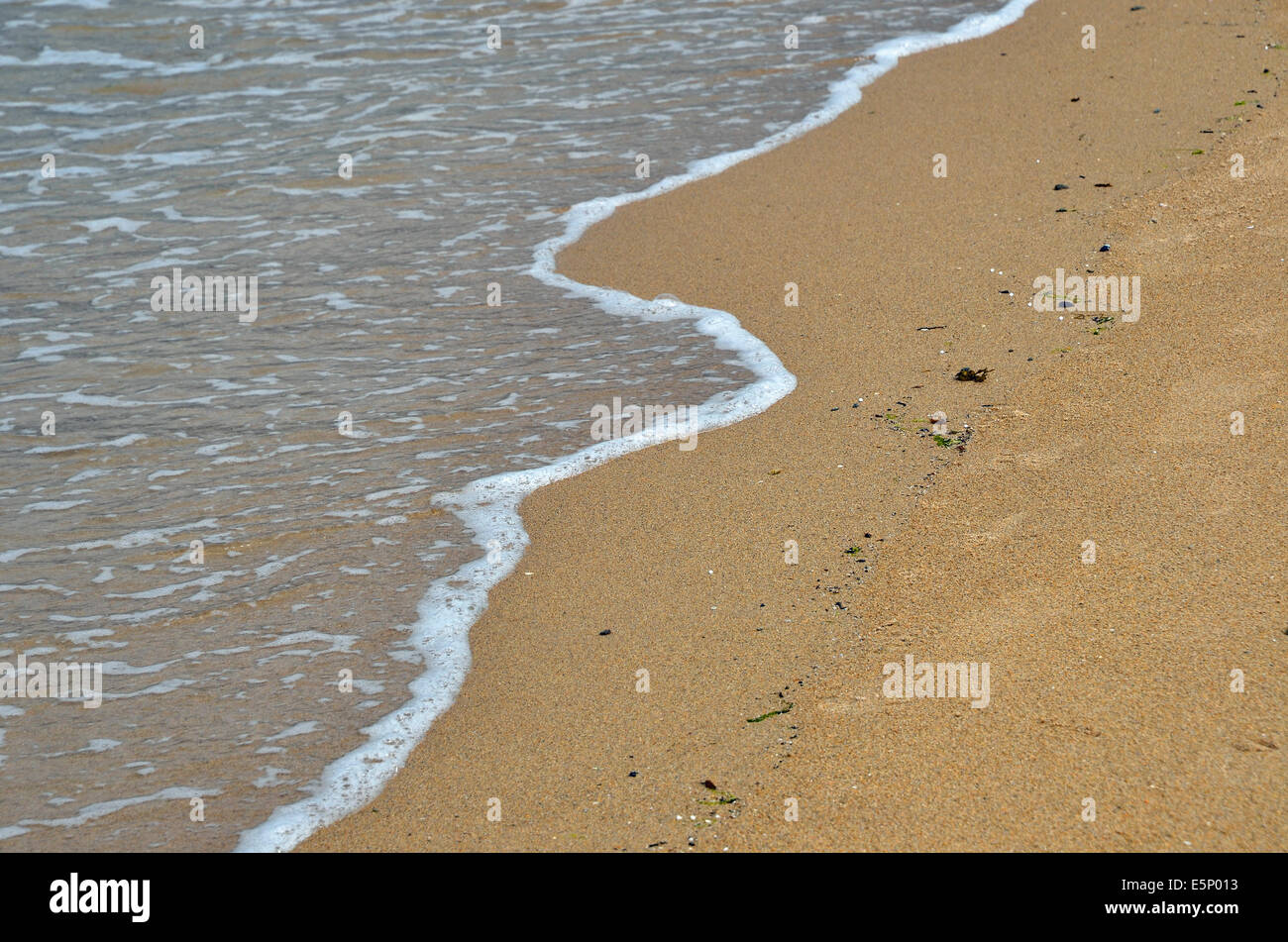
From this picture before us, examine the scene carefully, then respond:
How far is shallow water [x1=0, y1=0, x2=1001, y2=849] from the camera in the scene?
12.5 feet

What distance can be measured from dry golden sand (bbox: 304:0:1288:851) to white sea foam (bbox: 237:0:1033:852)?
9 cm

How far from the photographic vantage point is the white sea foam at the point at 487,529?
11.2ft

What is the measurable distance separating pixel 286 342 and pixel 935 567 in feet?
12.8

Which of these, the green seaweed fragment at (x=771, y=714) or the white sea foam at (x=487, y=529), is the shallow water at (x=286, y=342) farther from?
the green seaweed fragment at (x=771, y=714)

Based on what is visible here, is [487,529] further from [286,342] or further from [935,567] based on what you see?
[286,342]

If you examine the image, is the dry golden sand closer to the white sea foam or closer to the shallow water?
the white sea foam

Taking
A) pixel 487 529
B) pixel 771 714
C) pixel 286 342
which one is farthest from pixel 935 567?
pixel 286 342

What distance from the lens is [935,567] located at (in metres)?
3.90

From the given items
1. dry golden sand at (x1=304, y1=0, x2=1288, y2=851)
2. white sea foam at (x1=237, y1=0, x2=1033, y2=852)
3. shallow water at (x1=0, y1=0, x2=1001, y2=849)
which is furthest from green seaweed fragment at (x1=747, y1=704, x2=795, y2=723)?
shallow water at (x1=0, y1=0, x2=1001, y2=849)

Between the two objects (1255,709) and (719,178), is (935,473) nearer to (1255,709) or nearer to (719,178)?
(1255,709)
